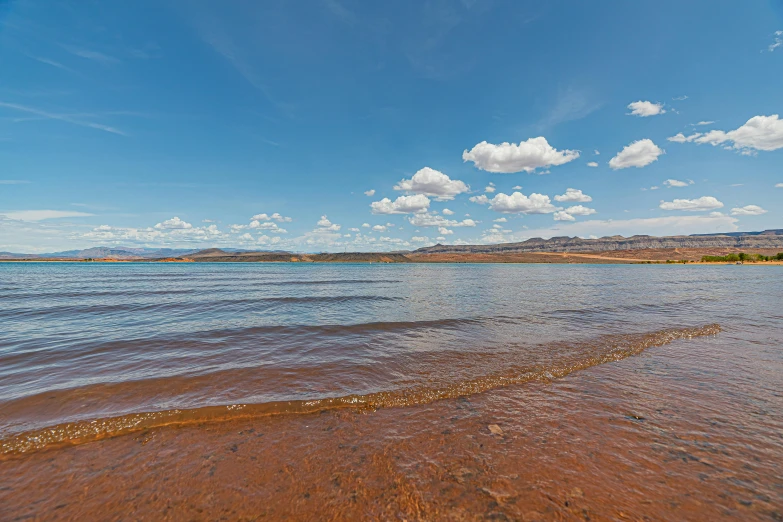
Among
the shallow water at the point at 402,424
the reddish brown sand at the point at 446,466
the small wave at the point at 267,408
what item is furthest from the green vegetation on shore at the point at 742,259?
the reddish brown sand at the point at 446,466

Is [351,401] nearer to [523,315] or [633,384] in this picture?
[633,384]

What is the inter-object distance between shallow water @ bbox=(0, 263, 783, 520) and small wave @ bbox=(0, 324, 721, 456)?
44 millimetres

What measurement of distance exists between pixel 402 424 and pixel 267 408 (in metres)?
3.06

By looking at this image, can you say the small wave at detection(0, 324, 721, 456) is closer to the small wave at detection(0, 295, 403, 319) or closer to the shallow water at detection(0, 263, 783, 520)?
the shallow water at detection(0, 263, 783, 520)

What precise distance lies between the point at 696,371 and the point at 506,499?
8207 millimetres

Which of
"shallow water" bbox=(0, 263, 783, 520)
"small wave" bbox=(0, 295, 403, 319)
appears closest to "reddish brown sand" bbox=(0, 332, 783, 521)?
"shallow water" bbox=(0, 263, 783, 520)

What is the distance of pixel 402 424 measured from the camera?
5.82 m

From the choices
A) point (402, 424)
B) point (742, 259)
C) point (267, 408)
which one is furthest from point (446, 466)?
point (742, 259)

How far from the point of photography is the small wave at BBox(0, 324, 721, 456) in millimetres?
5633

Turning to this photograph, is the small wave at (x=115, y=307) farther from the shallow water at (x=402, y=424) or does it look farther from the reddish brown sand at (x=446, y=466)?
the reddish brown sand at (x=446, y=466)

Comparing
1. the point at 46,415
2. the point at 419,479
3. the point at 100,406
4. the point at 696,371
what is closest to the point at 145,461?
the point at 100,406

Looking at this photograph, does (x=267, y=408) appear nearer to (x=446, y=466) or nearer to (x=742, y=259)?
(x=446, y=466)

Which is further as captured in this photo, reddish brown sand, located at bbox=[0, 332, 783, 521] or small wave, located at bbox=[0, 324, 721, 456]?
small wave, located at bbox=[0, 324, 721, 456]

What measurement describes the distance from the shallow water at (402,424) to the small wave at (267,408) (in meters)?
0.04
